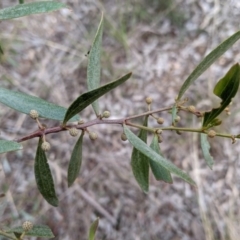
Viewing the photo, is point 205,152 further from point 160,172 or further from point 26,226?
point 26,226

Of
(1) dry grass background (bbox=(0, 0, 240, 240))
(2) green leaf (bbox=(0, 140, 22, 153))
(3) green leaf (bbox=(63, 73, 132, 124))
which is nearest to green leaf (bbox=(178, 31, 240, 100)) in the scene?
(3) green leaf (bbox=(63, 73, 132, 124))

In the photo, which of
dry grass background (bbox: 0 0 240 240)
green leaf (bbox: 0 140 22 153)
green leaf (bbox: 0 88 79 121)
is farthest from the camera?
dry grass background (bbox: 0 0 240 240)

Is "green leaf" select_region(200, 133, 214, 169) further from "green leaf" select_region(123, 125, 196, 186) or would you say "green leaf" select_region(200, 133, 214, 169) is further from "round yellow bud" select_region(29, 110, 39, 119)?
"round yellow bud" select_region(29, 110, 39, 119)

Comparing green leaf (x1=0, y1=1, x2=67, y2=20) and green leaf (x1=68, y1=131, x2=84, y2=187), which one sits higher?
green leaf (x1=0, y1=1, x2=67, y2=20)

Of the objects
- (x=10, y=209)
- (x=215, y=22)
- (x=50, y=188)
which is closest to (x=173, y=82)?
(x=215, y=22)

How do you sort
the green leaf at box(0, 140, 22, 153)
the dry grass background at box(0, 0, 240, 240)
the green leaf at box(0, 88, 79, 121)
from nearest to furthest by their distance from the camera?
the green leaf at box(0, 140, 22, 153), the green leaf at box(0, 88, 79, 121), the dry grass background at box(0, 0, 240, 240)

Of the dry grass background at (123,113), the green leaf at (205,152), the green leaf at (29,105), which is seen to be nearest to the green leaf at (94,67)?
the green leaf at (29,105)
